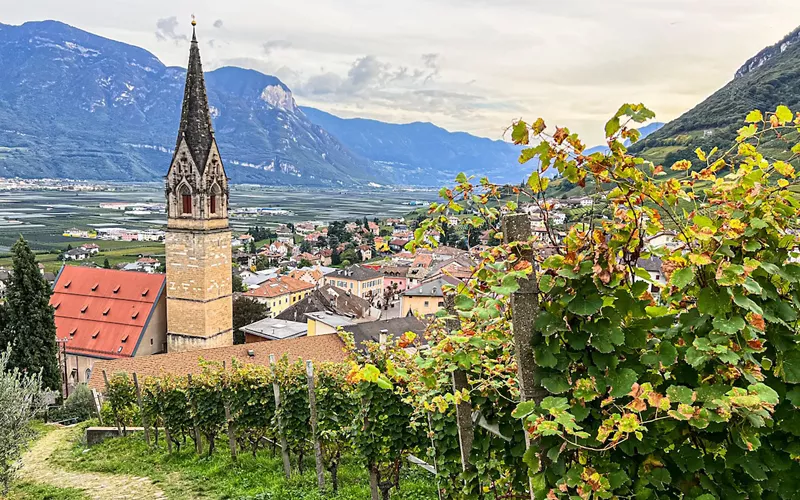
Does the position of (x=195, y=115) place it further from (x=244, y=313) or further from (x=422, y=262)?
(x=422, y=262)

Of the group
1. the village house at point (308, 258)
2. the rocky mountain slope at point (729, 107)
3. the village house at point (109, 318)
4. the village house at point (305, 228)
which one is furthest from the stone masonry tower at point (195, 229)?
the village house at point (305, 228)

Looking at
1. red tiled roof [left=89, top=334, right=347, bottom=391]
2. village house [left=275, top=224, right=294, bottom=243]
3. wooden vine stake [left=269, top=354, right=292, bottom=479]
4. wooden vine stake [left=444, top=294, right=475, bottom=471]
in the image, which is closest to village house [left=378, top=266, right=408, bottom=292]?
red tiled roof [left=89, top=334, right=347, bottom=391]

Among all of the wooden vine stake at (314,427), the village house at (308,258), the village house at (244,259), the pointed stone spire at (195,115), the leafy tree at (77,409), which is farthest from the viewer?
the village house at (308,258)

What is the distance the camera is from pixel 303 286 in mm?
80812

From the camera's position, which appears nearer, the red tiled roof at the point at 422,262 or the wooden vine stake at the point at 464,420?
the wooden vine stake at the point at 464,420

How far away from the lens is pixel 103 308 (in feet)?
125

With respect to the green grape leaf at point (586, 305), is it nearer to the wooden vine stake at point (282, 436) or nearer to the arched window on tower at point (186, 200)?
the wooden vine stake at point (282, 436)

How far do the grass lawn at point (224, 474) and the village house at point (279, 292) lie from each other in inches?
2287

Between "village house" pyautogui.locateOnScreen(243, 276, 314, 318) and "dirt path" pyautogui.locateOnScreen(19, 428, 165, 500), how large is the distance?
189ft

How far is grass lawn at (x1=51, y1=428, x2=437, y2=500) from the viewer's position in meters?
9.71

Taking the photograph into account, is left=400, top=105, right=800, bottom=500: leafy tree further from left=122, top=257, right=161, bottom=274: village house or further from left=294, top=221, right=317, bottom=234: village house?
left=294, top=221, right=317, bottom=234: village house

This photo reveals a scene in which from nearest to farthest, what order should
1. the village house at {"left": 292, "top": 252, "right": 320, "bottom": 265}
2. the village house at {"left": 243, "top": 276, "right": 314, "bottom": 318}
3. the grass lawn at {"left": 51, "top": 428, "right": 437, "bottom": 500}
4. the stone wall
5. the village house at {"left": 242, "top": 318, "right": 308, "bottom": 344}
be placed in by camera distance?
1. the grass lawn at {"left": 51, "top": 428, "right": 437, "bottom": 500}
2. the stone wall
3. the village house at {"left": 242, "top": 318, "right": 308, "bottom": 344}
4. the village house at {"left": 243, "top": 276, "right": 314, "bottom": 318}
5. the village house at {"left": 292, "top": 252, "right": 320, "bottom": 265}

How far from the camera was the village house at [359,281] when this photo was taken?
3339 inches

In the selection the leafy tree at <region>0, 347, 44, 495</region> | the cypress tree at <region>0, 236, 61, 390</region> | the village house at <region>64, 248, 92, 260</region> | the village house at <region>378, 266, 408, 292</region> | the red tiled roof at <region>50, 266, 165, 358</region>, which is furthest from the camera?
the village house at <region>64, 248, 92, 260</region>
